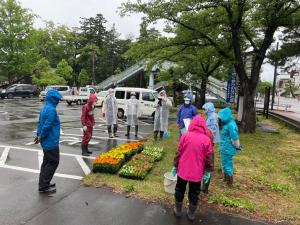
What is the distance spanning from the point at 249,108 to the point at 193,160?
11.2 m

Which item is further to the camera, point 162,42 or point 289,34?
point 289,34

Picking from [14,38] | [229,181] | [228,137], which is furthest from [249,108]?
[14,38]

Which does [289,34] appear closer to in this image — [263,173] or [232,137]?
[263,173]

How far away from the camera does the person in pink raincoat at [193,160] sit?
4641 mm

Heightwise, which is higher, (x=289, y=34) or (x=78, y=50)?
(x=78, y=50)

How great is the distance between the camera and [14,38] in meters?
40.2

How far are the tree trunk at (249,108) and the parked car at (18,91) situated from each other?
95.8 feet

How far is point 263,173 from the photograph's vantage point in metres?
7.95

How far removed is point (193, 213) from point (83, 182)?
96.6 inches

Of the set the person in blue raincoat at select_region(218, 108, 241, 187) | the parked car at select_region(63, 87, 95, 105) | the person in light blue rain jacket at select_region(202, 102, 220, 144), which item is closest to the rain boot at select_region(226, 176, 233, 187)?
the person in blue raincoat at select_region(218, 108, 241, 187)

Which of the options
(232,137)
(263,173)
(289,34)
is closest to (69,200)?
(232,137)

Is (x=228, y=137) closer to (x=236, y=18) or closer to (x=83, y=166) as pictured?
(x=83, y=166)

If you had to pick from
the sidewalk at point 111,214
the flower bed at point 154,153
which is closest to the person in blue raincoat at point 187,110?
the flower bed at point 154,153

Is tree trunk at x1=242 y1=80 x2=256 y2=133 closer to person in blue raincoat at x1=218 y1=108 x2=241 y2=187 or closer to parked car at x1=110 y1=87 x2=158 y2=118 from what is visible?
parked car at x1=110 y1=87 x2=158 y2=118
